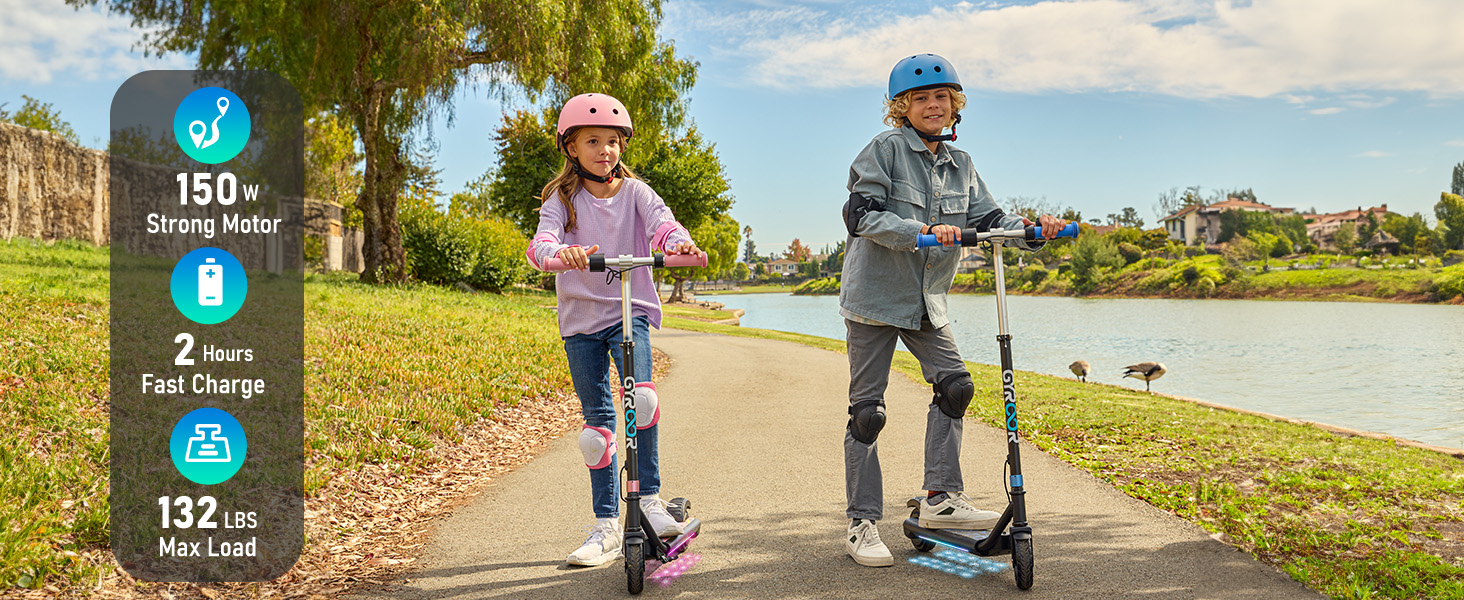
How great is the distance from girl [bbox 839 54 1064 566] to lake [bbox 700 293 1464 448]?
4572 millimetres

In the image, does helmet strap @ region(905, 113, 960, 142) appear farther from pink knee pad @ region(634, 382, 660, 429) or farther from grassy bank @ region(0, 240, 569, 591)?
grassy bank @ region(0, 240, 569, 591)

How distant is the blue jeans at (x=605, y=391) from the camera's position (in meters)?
3.49

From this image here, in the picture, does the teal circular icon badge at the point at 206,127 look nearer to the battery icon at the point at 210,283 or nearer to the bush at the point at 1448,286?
the battery icon at the point at 210,283

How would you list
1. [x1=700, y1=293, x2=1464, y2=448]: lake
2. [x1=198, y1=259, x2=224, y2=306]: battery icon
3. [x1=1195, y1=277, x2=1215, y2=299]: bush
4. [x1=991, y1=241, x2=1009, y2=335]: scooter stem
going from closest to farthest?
[x1=991, y1=241, x2=1009, y2=335]: scooter stem
[x1=198, y1=259, x2=224, y2=306]: battery icon
[x1=700, y1=293, x2=1464, y2=448]: lake
[x1=1195, y1=277, x2=1215, y2=299]: bush

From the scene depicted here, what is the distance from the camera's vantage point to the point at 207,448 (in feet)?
14.3

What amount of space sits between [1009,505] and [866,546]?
60 cm

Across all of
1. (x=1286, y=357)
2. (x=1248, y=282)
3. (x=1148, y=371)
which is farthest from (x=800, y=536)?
(x=1248, y=282)

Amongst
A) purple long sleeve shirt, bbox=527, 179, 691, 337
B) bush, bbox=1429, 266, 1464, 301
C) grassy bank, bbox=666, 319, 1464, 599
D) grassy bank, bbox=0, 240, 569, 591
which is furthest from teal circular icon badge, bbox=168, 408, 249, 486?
bush, bbox=1429, 266, 1464, 301

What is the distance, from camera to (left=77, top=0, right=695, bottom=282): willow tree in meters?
16.2

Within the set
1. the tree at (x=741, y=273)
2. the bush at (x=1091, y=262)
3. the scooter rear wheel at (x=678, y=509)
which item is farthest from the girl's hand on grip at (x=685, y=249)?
the tree at (x=741, y=273)

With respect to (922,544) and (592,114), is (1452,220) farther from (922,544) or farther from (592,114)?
(592,114)

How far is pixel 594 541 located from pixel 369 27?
54.2 ft

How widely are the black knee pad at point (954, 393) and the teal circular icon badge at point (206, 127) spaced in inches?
175

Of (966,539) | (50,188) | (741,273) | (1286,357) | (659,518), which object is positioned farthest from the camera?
(741,273)
